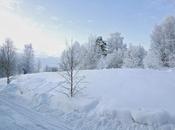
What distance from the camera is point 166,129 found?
12.4m

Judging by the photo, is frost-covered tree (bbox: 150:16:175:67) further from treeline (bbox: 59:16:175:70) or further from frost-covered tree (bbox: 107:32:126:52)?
frost-covered tree (bbox: 107:32:126:52)

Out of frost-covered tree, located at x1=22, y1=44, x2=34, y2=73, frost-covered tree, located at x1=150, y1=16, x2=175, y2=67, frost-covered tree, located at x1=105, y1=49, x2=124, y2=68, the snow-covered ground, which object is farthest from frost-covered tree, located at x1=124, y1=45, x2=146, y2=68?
frost-covered tree, located at x1=22, y1=44, x2=34, y2=73

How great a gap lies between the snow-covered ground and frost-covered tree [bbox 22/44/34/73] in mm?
42349

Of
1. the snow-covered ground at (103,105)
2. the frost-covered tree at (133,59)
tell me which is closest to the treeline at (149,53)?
the frost-covered tree at (133,59)

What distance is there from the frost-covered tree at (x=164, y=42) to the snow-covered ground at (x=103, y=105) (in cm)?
1512

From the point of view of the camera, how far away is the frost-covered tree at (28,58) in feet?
214

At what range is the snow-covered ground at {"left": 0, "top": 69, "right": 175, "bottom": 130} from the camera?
12484mm

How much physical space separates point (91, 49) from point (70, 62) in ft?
82.9

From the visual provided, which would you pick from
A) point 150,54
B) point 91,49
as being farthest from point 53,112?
point 91,49

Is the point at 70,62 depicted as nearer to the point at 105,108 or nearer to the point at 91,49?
the point at 105,108

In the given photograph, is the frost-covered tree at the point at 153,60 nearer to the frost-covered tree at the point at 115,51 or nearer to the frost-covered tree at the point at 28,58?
the frost-covered tree at the point at 115,51

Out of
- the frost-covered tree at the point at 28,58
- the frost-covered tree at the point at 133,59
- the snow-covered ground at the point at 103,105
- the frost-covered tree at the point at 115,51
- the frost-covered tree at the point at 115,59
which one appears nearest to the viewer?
the snow-covered ground at the point at 103,105

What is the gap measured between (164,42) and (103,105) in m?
26.7

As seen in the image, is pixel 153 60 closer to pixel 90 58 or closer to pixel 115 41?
pixel 90 58
